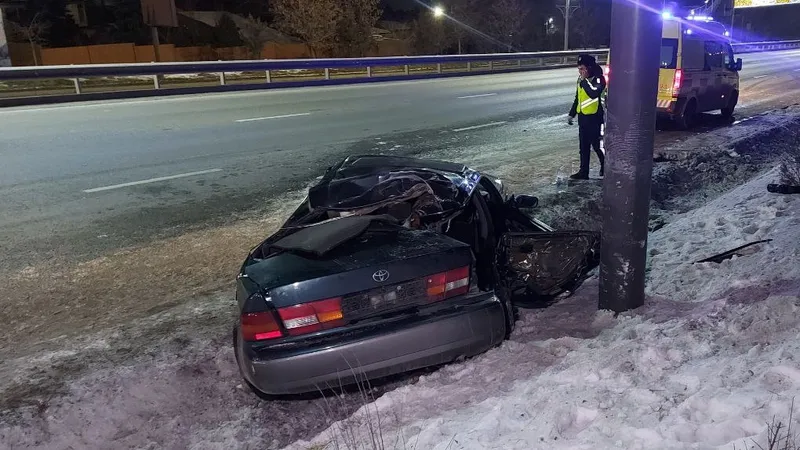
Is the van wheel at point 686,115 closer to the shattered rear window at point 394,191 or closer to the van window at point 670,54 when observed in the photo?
the van window at point 670,54

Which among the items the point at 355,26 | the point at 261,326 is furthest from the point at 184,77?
the point at 261,326

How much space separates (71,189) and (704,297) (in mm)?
7330

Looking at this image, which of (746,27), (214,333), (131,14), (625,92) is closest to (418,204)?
(625,92)

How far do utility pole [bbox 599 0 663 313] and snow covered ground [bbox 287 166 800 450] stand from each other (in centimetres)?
26

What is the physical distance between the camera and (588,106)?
8102 mm

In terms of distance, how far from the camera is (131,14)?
41938mm

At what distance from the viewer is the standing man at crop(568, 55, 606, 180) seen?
312 inches

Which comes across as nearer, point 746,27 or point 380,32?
point 380,32

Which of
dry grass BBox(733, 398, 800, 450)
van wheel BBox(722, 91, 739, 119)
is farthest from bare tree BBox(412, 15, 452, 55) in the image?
dry grass BBox(733, 398, 800, 450)

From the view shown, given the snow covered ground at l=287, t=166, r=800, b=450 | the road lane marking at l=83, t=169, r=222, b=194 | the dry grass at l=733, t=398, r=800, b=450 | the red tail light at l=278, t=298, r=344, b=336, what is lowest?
the snow covered ground at l=287, t=166, r=800, b=450

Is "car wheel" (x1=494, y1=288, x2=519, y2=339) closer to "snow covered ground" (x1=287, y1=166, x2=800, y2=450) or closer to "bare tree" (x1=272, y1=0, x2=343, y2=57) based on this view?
"snow covered ground" (x1=287, y1=166, x2=800, y2=450)

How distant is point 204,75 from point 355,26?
1538 centimetres

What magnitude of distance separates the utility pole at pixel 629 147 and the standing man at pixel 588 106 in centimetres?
431

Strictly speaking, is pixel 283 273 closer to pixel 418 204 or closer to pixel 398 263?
pixel 398 263
